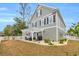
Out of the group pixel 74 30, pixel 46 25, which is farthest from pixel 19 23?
pixel 74 30

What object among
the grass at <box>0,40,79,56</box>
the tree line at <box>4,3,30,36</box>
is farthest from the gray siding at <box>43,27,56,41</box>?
the tree line at <box>4,3,30,36</box>

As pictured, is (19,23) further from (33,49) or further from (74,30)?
(74,30)

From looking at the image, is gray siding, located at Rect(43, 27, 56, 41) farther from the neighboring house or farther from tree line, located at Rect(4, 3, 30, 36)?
tree line, located at Rect(4, 3, 30, 36)

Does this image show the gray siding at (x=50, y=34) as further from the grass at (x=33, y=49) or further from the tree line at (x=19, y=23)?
the tree line at (x=19, y=23)

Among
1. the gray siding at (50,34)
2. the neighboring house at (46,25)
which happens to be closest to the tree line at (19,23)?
the neighboring house at (46,25)

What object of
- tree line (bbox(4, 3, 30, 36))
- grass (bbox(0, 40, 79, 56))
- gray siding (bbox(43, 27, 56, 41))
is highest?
tree line (bbox(4, 3, 30, 36))

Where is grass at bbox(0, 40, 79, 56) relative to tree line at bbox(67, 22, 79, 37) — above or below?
below

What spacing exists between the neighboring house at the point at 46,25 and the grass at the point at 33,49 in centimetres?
9

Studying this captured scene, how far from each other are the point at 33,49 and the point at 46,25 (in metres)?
0.28

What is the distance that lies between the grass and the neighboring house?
0.09 meters

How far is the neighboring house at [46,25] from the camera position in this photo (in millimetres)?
6820

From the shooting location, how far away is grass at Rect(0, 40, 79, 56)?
6.82 m

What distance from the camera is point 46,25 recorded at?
685 centimetres

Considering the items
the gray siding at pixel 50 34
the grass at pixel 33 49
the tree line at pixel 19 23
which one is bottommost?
the grass at pixel 33 49
